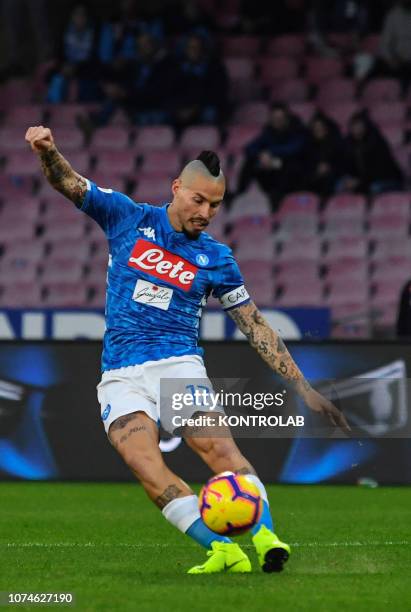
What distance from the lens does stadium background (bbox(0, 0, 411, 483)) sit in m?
17.2

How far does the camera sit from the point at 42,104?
2031 centimetres

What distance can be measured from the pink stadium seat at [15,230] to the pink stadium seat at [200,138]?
2369 millimetres

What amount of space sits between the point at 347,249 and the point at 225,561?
10.9 metres

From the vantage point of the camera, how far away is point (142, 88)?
62.4 ft

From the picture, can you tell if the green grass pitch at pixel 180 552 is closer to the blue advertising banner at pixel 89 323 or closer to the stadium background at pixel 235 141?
the blue advertising banner at pixel 89 323

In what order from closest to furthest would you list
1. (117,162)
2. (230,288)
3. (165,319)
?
1. (165,319)
2. (230,288)
3. (117,162)

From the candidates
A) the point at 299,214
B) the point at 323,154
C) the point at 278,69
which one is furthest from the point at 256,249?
the point at 278,69

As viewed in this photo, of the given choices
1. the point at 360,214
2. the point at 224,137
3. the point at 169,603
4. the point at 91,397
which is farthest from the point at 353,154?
the point at 169,603

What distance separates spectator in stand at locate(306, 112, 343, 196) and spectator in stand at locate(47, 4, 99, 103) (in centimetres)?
389

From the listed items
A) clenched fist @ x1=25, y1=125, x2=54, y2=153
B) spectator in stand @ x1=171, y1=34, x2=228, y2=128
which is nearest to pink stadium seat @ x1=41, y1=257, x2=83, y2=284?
spectator in stand @ x1=171, y1=34, x2=228, y2=128

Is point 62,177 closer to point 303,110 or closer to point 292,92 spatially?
point 303,110

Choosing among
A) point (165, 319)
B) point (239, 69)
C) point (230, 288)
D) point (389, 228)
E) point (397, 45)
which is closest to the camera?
point (165, 319)

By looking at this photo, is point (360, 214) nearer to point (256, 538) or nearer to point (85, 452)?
point (85, 452)

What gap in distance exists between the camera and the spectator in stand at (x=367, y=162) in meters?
17.4
